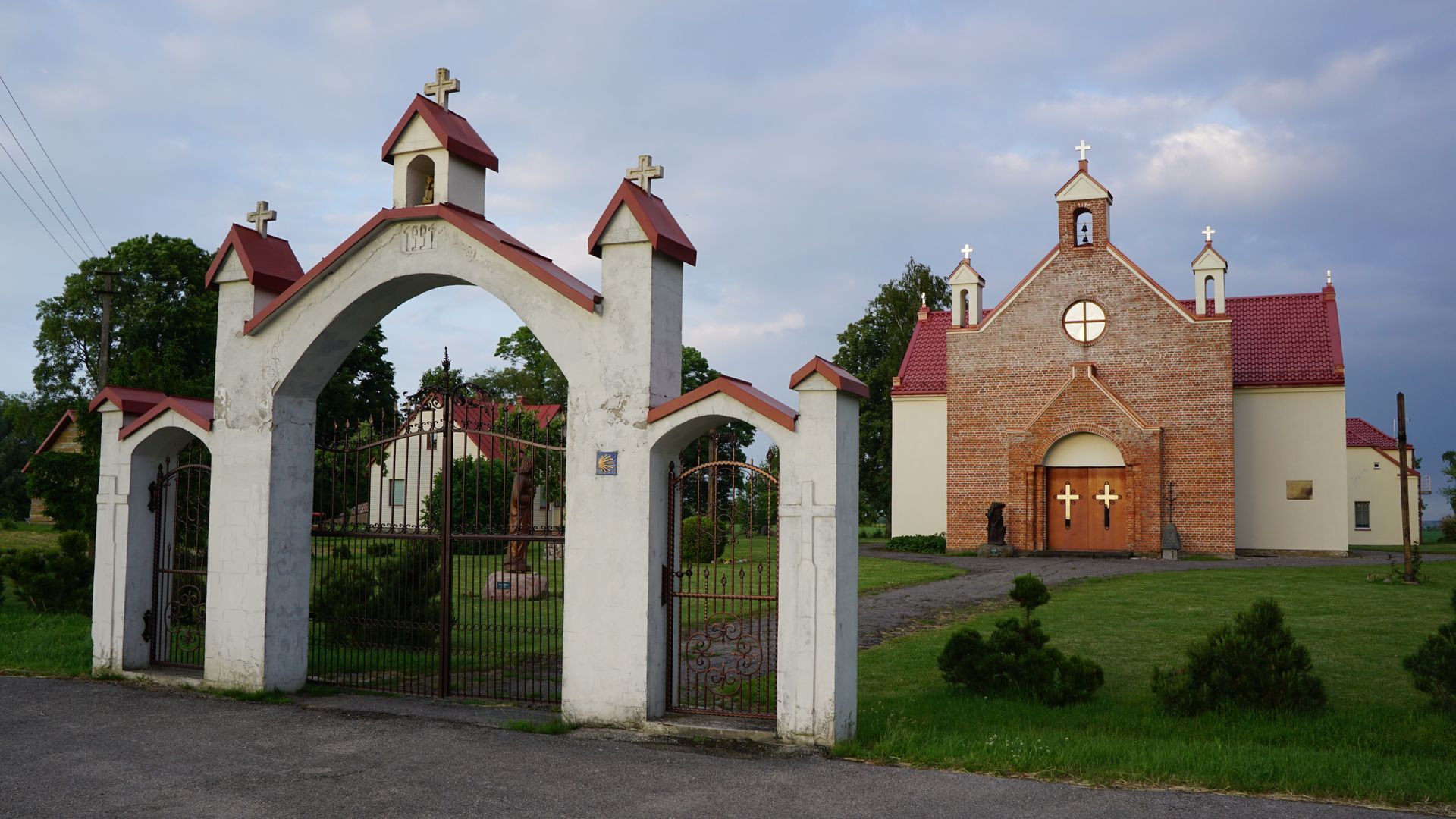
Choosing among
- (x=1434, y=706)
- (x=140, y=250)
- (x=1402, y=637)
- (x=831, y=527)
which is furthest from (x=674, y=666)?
(x=140, y=250)

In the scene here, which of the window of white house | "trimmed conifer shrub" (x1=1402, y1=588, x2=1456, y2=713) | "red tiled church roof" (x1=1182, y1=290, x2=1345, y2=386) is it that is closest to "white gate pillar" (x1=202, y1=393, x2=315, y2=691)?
"trimmed conifer shrub" (x1=1402, y1=588, x2=1456, y2=713)

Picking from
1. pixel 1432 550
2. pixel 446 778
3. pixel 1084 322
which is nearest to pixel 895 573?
pixel 1084 322

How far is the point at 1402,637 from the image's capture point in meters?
12.8

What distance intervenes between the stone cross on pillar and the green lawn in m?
4.90

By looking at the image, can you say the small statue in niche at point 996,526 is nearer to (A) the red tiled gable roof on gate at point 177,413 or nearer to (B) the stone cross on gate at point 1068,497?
(B) the stone cross on gate at point 1068,497

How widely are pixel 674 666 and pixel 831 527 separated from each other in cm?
216

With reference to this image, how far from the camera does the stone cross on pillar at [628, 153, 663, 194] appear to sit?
909 centimetres

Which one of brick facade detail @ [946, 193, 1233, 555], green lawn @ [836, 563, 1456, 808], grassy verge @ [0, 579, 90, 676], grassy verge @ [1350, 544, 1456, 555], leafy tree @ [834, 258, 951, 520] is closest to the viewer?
green lawn @ [836, 563, 1456, 808]

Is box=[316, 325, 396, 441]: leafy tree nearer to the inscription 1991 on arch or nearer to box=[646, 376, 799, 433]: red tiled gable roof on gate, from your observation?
the inscription 1991 on arch

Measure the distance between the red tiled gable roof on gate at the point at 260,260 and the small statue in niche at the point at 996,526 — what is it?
21962 millimetres

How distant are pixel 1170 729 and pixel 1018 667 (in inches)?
58.3

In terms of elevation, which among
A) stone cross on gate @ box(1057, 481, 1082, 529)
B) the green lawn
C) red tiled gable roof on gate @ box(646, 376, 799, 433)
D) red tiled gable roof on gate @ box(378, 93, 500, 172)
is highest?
red tiled gable roof on gate @ box(378, 93, 500, 172)

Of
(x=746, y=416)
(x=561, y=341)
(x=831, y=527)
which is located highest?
(x=561, y=341)

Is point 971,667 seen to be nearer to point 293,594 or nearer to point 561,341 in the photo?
point 561,341
